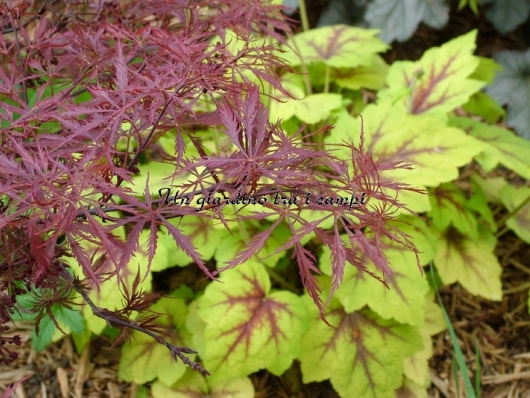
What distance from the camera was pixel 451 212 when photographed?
65.9 inches

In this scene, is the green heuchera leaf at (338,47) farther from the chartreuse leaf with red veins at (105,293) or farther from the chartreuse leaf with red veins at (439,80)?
the chartreuse leaf with red veins at (105,293)

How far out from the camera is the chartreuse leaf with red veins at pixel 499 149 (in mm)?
1637

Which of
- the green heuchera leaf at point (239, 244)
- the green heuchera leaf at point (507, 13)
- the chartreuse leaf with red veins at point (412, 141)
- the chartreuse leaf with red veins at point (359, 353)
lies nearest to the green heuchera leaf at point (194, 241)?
the green heuchera leaf at point (239, 244)

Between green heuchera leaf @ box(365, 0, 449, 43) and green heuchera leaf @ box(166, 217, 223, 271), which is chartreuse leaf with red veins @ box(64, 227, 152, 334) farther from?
green heuchera leaf @ box(365, 0, 449, 43)

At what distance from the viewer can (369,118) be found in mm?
1645

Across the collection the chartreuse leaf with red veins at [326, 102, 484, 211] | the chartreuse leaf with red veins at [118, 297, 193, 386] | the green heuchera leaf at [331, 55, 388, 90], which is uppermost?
the green heuchera leaf at [331, 55, 388, 90]

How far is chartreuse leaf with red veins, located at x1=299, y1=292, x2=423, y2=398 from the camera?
143cm

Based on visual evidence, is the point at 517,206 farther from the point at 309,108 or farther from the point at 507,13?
the point at 507,13

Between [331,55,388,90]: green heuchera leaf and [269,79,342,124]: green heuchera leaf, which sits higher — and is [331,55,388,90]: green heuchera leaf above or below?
above

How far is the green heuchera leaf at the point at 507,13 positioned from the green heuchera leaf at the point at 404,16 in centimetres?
28

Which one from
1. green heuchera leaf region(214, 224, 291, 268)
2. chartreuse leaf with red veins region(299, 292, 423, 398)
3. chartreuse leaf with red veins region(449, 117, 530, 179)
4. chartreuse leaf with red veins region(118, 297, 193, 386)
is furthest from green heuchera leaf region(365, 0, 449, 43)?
chartreuse leaf with red veins region(118, 297, 193, 386)

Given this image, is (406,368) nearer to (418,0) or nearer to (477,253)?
(477,253)

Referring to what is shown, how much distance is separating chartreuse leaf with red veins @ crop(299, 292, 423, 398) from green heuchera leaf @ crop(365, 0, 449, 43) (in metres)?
1.33

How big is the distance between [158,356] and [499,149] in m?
1.20
